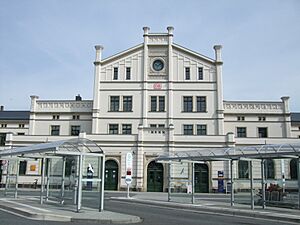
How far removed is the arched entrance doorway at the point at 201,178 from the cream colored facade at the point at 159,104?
4.42m

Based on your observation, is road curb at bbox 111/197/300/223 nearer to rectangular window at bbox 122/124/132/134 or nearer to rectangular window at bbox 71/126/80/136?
rectangular window at bbox 122/124/132/134

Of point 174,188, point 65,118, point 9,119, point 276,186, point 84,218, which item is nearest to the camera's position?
point 84,218

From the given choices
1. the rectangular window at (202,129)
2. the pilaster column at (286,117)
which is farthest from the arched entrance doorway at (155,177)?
the pilaster column at (286,117)

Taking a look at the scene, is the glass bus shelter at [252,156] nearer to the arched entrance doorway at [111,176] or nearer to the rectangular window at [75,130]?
the arched entrance doorway at [111,176]

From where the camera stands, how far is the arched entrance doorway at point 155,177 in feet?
125

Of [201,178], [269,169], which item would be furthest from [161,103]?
[269,169]

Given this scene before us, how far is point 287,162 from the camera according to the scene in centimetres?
2236

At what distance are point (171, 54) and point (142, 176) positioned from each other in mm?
15131

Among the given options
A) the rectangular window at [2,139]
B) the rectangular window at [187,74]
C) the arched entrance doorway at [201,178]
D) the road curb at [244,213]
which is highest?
the rectangular window at [187,74]

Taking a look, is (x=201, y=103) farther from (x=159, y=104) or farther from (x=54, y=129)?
(x=54, y=129)

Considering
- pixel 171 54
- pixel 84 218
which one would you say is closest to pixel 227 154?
pixel 84 218

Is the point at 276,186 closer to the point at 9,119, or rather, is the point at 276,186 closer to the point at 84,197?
the point at 84,197

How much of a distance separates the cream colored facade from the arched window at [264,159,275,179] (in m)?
19.0

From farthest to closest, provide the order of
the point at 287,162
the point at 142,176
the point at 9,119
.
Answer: the point at 9,119, the point at 142,176, the point at 287,162
